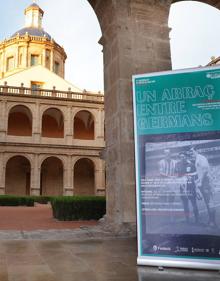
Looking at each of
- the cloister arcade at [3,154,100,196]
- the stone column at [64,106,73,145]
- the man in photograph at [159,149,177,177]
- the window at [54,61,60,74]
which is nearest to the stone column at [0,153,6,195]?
the cloister arcade at [3,154,100,196]

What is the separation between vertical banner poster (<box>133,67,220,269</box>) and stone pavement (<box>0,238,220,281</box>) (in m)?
0.25

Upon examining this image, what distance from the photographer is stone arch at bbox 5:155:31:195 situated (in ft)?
100

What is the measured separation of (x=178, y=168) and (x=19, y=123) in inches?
1201

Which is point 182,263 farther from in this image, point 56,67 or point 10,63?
point 10,63

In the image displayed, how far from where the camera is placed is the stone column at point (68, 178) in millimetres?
28417

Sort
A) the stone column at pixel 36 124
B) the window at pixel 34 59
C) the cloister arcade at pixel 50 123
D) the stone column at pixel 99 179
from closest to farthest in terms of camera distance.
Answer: the stone column at pixel 36 124 < the stone column at pixel 99 179 < the cloister arcade at pixel 50 123 < the window at pixel 34 59

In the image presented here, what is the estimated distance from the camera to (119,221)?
19.1 feet

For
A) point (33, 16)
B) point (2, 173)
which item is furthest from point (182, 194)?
point (33, 16)

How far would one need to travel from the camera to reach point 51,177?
31.8m

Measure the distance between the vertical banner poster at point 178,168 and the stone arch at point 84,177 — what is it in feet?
92.7

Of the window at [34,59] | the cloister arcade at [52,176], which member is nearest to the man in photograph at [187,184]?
the cloister arcade at [52,176]

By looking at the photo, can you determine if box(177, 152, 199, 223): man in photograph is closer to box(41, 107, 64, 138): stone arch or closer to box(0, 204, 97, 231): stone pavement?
box(0, 204, 97, 231): stone pavement

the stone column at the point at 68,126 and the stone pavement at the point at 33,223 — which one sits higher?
the stone column at the point at 68,126

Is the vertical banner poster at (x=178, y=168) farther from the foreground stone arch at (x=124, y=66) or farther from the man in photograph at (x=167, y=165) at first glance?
the foreground stone arch at (x=124, y=66)
